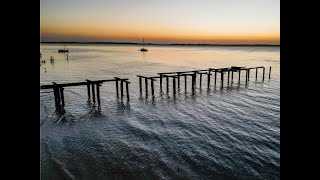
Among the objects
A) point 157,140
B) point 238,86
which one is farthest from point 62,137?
point 238,86

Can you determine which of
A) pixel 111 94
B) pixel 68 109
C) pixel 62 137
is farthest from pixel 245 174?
pixel 111 94

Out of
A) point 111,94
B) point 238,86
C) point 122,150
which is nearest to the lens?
point 122,150

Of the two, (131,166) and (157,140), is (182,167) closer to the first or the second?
(131,166)

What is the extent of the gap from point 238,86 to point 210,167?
23155 millimetres

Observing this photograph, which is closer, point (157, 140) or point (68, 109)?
point (157, 140)

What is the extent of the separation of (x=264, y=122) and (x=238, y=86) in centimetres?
1587

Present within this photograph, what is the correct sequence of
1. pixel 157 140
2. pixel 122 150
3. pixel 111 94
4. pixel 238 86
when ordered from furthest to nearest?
pixel 238 86 < pixel 111 94 < pixel 157 140 < pixel 122 150
